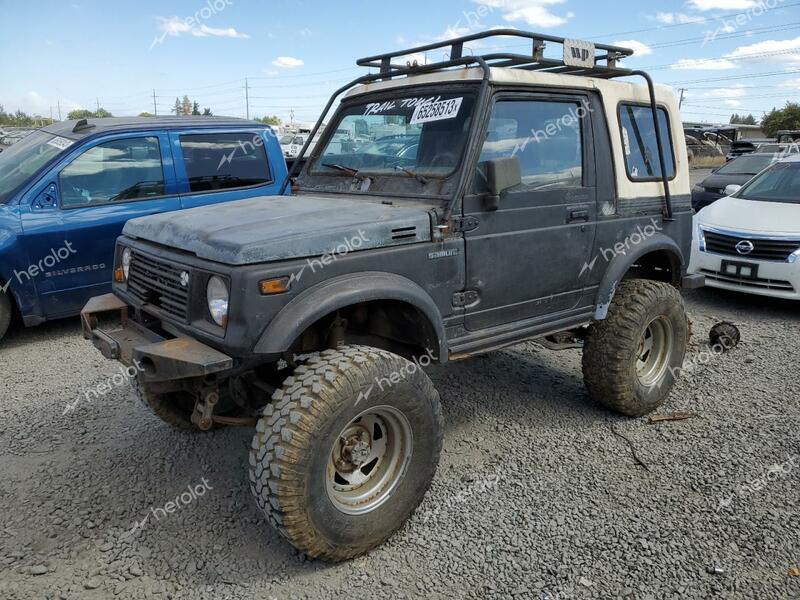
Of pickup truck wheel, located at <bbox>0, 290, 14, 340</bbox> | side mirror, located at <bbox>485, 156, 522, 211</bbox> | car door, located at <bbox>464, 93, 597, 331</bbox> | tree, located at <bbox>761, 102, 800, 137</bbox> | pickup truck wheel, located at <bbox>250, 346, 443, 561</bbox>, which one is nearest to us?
pickup truck wheel, located at <bbox>250, 346, 443, 561</bbox>

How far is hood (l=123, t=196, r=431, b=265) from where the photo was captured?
8.58ft

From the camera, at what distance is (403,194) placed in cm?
335

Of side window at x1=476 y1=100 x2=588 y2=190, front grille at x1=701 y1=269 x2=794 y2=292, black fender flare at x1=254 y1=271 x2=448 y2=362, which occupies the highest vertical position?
side window at x1=476 y1=100 x2=588 y2=190

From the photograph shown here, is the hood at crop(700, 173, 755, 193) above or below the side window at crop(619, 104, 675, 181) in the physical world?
below

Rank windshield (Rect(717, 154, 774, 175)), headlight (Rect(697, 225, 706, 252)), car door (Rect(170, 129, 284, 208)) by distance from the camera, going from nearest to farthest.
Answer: car door (Rect(170, 129, 284, 208)) → headlight (Rect(697, 225, 706, 252)) → windshield (Rect(717, 154, 774, 175))

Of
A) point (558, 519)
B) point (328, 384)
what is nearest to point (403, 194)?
point (328, 384)

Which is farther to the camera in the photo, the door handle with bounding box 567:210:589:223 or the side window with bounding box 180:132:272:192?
the side window with bounding box 180:132:272:192

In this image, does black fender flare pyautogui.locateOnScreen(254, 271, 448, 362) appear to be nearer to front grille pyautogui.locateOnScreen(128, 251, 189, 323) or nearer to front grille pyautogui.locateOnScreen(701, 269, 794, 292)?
front grille pyautogui.locateOnScreen(128, 251, 189, 323)

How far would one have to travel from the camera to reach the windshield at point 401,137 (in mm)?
3289

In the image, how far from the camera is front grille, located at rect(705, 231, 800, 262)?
657 centimetres

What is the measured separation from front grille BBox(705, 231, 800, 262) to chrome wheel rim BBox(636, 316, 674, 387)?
3218mm

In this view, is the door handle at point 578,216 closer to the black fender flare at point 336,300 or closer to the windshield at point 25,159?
the black fender flare at point 336,300

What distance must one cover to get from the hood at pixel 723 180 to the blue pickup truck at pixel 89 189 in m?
9.30

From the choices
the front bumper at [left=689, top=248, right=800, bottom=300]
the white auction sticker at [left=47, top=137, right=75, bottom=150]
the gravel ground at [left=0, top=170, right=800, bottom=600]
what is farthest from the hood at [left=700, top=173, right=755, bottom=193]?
the white auction sticker at [left=47, top=137, right=75, bottom=150]
